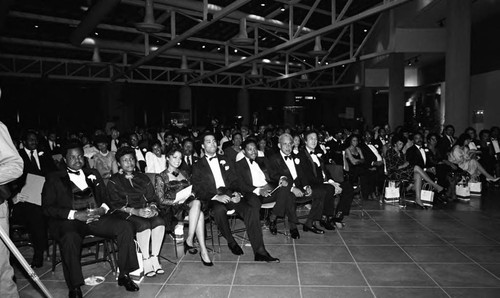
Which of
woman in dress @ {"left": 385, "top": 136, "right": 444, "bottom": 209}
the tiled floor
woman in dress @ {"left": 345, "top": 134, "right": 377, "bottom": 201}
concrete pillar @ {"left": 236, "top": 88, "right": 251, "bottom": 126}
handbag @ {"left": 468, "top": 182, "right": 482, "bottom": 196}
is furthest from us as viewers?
concrete pillar @ {"left": 236, "top": 88, "right": 251, "bottom": 126}

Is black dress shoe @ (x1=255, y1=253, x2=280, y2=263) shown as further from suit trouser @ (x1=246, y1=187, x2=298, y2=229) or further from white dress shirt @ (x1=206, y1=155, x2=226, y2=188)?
white dress shirt @ (x1=206, y1=155, x2=226, y2=188)

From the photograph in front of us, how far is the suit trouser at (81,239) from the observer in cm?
328

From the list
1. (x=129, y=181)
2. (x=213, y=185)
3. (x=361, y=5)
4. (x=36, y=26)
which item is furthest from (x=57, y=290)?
(x=361, y=5)

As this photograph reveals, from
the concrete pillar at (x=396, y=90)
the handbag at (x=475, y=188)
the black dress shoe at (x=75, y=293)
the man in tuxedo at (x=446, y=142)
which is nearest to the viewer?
the black dress shoe at (x=75, y=293)

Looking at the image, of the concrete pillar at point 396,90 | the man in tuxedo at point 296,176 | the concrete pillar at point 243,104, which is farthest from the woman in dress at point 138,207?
the concrete pillar at point 243,104

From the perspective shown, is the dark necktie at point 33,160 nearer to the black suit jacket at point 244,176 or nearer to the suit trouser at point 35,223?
the suit trouser at point 35,223

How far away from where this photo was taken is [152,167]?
6012mm

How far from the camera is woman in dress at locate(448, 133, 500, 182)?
7.53 m

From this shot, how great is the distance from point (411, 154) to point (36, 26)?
36.7 ft

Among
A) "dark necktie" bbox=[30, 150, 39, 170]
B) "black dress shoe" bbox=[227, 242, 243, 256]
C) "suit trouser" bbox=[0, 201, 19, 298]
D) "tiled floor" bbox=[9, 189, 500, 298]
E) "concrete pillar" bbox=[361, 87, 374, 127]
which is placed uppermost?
"concrete pillar" bbox=[361, 87, 374, 127]

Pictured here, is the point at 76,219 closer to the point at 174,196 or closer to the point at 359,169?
the point at 174,196

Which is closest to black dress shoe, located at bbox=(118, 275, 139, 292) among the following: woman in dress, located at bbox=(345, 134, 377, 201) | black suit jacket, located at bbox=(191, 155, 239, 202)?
black suit jacket, located at bbox=(191, 155, 239, 202)

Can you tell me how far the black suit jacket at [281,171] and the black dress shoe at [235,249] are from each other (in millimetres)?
1179

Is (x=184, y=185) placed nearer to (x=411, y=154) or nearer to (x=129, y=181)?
(x=129, y=181)
